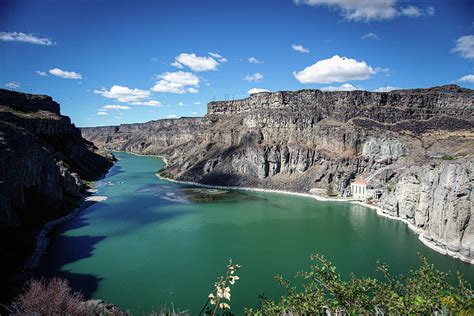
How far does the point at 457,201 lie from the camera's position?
29.8 metres

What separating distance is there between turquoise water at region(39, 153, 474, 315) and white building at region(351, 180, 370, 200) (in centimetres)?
492

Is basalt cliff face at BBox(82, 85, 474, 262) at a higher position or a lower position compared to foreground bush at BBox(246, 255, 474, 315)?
higher

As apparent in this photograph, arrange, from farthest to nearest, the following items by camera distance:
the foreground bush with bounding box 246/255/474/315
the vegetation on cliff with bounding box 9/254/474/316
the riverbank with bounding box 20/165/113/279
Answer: the riverbank with bounding box 20/165/113/279 → the foreground bush with bounding box 246/255/474/315 → the vegetation on cliff with bounding box 9/254/474/316

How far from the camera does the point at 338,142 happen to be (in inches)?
2591

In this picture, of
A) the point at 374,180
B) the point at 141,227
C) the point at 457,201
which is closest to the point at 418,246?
the point at 457,201

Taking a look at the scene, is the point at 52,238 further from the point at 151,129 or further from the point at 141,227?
the point at 151,129

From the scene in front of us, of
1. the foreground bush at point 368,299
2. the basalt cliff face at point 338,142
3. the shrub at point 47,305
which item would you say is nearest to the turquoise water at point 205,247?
the shrub at point 47,305

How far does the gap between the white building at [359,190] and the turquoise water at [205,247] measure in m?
4.92

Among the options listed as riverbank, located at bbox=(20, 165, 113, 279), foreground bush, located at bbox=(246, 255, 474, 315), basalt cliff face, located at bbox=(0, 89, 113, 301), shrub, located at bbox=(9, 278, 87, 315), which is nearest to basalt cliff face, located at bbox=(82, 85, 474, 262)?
riverbank, located at bbox=(20, 165, 113, 279)

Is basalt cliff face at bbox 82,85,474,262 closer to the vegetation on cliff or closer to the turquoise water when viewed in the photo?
the turquoise water

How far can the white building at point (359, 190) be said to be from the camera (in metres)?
54.0

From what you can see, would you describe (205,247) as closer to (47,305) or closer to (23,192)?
(47,305)

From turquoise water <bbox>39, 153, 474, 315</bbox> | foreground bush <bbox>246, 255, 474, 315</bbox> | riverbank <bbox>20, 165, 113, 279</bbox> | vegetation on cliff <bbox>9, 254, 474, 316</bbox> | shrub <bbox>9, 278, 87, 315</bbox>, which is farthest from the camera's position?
riverbank <bbox>20, 165, 113, 279</bbox>

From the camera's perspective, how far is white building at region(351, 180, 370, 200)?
5403cm
